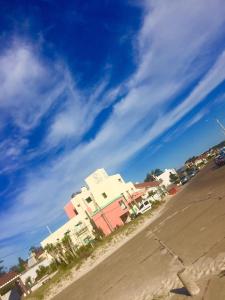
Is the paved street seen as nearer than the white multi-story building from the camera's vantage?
Yes

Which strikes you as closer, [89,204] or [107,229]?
[107,229]

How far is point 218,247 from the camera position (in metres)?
11.4

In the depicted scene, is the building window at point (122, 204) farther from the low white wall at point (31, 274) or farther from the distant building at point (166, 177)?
the distant building at point (166, 177)

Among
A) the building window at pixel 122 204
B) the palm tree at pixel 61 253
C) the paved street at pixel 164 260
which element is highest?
the building window at pixel 122 204

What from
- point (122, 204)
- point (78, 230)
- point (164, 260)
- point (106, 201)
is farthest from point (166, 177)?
point (164, 260)

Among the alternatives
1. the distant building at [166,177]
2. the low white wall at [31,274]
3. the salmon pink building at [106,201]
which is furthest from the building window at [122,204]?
the distant building at [166,177]

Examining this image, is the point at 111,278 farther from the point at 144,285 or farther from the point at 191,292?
the point at 191,292

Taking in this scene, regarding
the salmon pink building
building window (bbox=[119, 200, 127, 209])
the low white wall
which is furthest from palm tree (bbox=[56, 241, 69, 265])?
building window (bbox=[119, 200, 127, 209])

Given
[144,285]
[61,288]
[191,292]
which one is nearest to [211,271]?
[191,292]

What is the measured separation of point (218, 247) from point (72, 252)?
27227 millimetres

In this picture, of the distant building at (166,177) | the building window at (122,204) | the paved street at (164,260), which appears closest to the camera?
the paved street at (164,260)

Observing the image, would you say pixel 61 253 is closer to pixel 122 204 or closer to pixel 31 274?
pixel 31 274

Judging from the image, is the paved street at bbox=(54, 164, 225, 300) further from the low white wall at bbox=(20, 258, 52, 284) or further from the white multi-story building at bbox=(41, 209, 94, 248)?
the white multi-story building at bbox=(41, 209, 94, 248)

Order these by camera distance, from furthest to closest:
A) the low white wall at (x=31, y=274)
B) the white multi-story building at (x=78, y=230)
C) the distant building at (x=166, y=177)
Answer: the distant building at (x=166, y=177), the white multi-story building at (x=78, y=230), the low white wall at (x=31, y=274)
